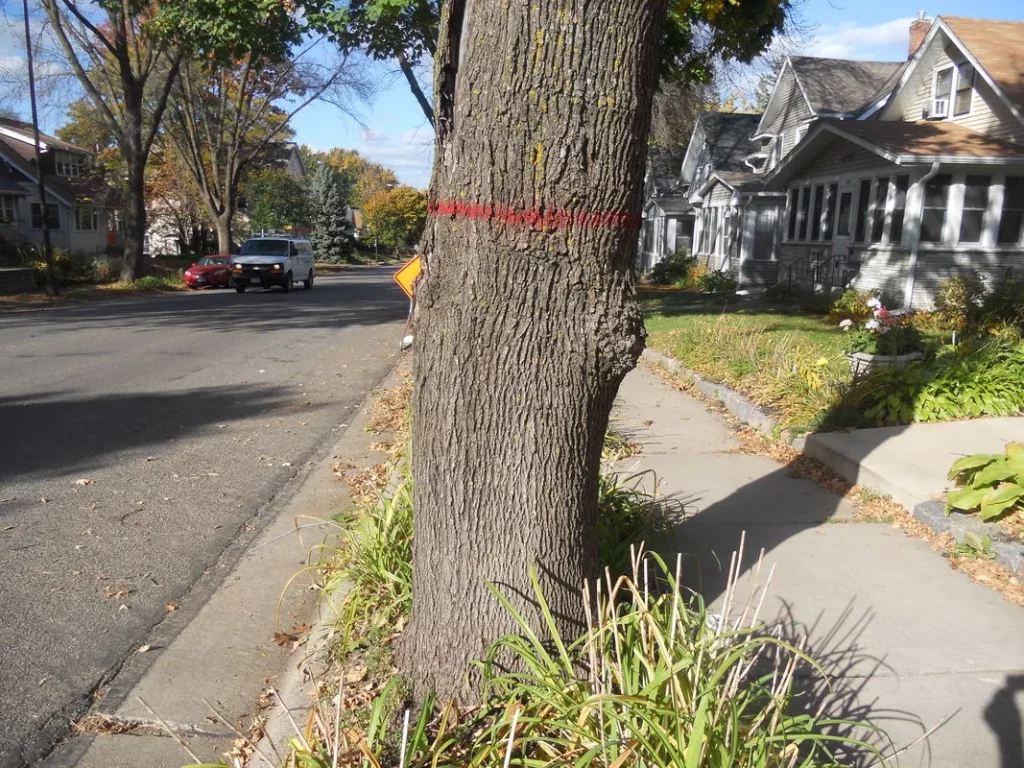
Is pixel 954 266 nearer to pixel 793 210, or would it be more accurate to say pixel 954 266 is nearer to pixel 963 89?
pixel 963 89

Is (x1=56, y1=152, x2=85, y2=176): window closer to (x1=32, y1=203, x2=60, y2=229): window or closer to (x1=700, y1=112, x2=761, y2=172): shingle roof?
Answer: (x1=32, y1=203, x2=60, y2=229): window

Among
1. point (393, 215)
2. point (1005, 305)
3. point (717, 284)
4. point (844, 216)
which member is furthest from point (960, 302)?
point (393, 215)

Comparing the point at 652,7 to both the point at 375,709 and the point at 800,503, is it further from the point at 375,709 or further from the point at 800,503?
the point at 800,503

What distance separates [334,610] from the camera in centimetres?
389

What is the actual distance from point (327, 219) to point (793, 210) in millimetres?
47882

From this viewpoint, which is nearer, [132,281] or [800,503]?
[800,503]

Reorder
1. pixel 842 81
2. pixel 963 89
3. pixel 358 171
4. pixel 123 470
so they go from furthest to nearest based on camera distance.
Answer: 1. pixel 358 171
2. pixel 842 81
3. pixel 963 89
4. pixel 123 470

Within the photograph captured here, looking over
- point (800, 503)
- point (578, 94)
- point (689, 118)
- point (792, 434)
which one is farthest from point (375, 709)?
point (689, 118)

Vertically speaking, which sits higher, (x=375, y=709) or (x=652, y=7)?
(x=652, y=7)

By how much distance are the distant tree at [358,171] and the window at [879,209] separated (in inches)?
3243

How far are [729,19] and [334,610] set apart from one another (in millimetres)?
11849

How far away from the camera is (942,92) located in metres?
20.9

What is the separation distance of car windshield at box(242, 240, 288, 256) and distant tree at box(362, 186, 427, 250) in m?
45.5

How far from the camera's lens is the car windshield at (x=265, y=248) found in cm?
3228
